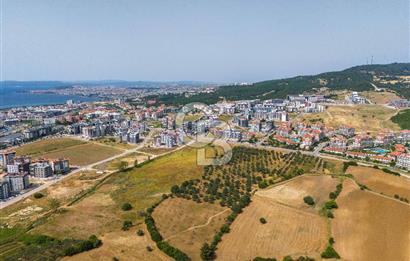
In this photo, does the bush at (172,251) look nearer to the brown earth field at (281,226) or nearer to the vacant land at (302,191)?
the brown earth field at (281,226)

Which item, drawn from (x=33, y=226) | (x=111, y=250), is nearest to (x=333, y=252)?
(x=111, y=250)

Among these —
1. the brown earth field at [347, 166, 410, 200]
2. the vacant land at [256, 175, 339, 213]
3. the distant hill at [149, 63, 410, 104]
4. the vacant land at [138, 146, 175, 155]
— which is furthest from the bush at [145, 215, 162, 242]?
the distant hill at [149, 63, 410, 104]

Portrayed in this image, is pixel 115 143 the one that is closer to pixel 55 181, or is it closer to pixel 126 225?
pixel 55 181

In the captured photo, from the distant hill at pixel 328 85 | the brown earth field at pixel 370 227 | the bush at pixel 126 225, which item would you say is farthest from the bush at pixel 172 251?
the distant hill at pixel 328 85

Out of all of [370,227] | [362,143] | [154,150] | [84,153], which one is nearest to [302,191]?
[370,227]

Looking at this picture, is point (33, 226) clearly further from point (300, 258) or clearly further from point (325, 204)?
point (325, 204)

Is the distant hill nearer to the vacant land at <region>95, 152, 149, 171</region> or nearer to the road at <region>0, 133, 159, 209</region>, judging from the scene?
the road at <region>0, 133, 159, 209</region>

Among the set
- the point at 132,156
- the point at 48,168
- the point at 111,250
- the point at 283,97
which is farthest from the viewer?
the point at 283,97
